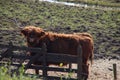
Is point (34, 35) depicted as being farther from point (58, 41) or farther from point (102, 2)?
point (102, 2)

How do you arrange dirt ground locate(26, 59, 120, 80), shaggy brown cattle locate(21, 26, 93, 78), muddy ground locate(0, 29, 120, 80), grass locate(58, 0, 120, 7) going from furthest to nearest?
grass locate(58, 0, 120, 7) → muddy ground locate(0, 29, 120, 80) → dirt ground locate(26, 59, 120, 80) → shaggy brown cattle locate(21, 26, 93, 78)

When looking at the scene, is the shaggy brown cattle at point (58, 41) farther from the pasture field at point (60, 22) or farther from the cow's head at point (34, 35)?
the pasture field at point (60, 22)

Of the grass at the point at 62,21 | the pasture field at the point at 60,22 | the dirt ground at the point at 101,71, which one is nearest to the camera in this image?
the dirt ground at the point at 101,71

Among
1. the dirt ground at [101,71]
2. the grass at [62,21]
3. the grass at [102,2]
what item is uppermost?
the grass at [62,21]

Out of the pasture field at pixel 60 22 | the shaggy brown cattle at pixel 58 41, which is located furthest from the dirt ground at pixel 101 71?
the shaggy brown cattle at pixel 58 41

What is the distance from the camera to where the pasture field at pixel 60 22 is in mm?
17141

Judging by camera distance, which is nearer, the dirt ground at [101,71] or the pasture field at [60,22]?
the dirt ground at [101,71]

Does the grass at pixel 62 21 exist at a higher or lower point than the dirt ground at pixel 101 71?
higher

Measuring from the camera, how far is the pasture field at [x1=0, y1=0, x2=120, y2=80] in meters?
17.1

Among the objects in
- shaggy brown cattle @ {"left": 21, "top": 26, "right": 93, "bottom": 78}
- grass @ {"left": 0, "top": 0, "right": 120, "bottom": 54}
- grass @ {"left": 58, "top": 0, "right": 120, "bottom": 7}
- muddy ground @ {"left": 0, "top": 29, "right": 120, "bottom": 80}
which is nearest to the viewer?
shaggy brown cattle @ {"left": 21, "top": 26, "right": 93, "bottom": 78}

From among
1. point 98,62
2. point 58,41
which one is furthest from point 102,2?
point 58,41

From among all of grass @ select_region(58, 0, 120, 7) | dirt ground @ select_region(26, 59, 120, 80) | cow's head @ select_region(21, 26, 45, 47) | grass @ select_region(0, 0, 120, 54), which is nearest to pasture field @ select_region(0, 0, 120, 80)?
grass @ select_region(0, 0, 120, 54)

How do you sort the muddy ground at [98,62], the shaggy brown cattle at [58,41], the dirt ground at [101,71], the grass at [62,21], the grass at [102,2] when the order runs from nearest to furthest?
the shaggy brown cattle at [58,41] < the dirt ground at [101,71] < the muddy ground at [98,62] < the grass at [62,21] < the grass at [102,2]

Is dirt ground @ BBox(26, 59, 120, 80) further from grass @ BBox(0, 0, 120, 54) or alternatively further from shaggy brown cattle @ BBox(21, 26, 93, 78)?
grass @ BBox(0, 0, 120, 54)
